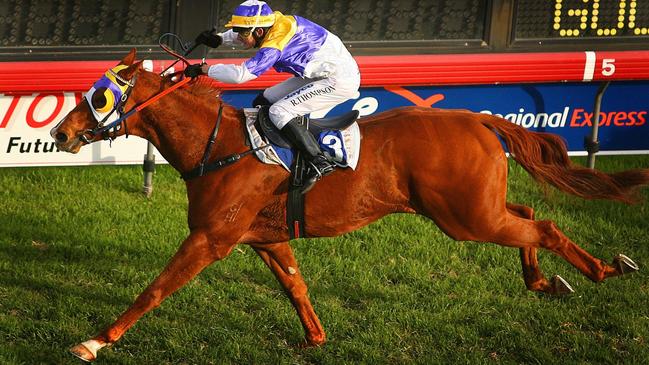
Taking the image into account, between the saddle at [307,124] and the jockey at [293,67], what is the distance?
0.16ft

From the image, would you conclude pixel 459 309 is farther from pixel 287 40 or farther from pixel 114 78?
pixel 114 78

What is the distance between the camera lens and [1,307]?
7379mm

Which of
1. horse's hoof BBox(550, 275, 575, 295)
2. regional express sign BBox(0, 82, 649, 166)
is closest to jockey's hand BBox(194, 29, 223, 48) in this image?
regional express sign BBox(0, 82, 649, 166)

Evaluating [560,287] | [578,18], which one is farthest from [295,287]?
[578,18]

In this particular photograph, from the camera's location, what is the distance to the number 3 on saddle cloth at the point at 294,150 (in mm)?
6719

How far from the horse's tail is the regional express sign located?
7.36 feet

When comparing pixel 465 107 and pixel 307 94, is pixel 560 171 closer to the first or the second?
pixel 307 94

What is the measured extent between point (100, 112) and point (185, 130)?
497mm

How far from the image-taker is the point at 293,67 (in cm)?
678

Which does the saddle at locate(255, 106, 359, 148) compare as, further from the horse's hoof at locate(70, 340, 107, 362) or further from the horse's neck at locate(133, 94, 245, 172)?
the horse's hoof at locate(70, 340, 107, 362)

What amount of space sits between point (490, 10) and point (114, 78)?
3550 mm

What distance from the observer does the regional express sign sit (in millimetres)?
8867

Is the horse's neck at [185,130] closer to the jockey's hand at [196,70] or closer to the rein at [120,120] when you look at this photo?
the rein at [120,120]

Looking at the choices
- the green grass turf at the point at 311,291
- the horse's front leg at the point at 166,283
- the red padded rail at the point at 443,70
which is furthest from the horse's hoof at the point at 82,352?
the red padded rail at the point at 443,70
